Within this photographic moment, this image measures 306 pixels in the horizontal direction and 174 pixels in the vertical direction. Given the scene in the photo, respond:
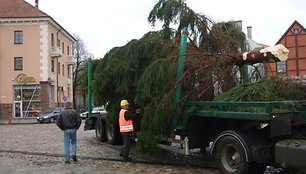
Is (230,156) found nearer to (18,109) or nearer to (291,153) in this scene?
(291,153)

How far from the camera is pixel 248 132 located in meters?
8.76

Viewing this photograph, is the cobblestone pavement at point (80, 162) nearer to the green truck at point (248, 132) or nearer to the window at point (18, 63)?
the green truck at point (248, 132)

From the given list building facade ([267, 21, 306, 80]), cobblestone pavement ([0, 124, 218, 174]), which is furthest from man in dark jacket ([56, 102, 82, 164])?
building facade ([267, 21, 306, 80])

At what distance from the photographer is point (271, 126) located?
26.0 ft

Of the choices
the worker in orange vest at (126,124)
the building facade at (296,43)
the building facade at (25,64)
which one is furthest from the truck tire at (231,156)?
the building facade at (296,43)

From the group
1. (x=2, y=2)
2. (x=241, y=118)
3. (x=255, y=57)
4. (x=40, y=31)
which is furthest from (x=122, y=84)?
(x=2, y=2)

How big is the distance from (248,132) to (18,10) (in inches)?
1805

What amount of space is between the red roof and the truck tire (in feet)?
139

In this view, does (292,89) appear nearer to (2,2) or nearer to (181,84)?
(181,84)

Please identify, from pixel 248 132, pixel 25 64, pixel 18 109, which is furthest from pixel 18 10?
pixel 248 132

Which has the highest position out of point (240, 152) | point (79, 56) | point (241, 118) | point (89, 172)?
point (79, 56)

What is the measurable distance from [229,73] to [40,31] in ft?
135

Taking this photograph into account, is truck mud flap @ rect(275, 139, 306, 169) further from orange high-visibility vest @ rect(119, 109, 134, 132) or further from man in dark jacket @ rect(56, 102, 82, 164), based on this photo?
man in dark jacket @ rect(56, 102, 82, 164)

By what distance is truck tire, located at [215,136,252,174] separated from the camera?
27.9 ft
